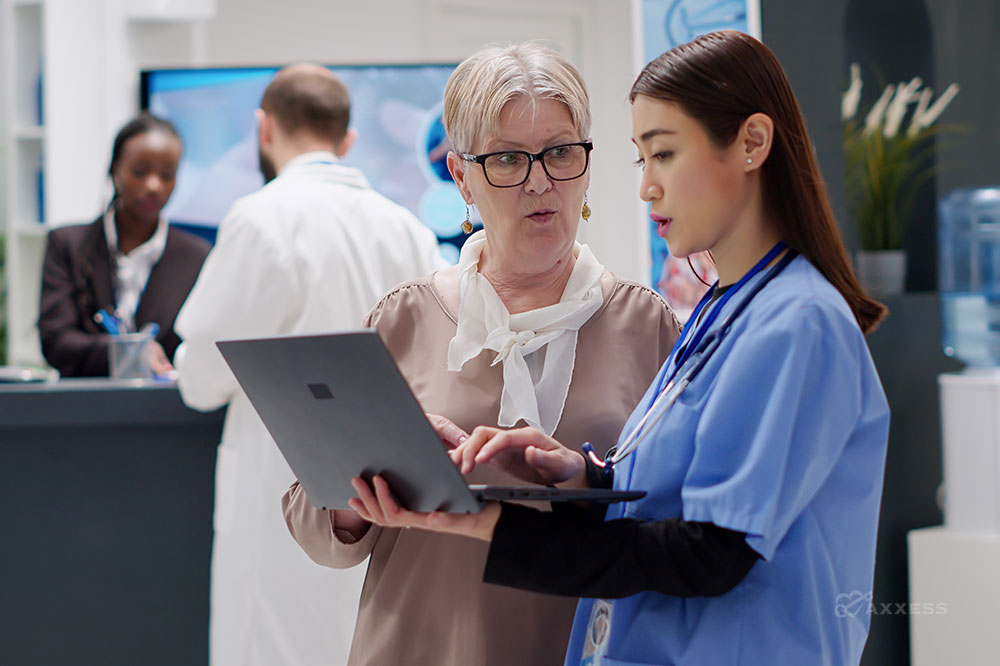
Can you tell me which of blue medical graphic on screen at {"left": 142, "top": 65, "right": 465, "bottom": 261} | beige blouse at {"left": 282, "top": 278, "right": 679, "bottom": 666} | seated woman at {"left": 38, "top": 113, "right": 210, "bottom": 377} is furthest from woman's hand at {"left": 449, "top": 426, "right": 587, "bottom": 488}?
blue medical graphic on screen at {"left": 142, "top": 65, "right": 465, "bottom": 261}

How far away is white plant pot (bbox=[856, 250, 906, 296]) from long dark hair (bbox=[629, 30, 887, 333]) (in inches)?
91.9

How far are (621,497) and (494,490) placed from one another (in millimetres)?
129

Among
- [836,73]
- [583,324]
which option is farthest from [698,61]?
[836,73]

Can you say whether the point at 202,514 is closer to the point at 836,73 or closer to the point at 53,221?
the point at 836,73

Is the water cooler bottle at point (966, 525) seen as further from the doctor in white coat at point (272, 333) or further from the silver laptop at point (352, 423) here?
the silver laptop at point (352, 423)

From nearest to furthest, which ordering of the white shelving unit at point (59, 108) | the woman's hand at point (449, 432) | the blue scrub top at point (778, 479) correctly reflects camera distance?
the blue scrub top at point (778, 479) → the woman's hand at point (449, 432) → the white shelving unit at point (59, 108)

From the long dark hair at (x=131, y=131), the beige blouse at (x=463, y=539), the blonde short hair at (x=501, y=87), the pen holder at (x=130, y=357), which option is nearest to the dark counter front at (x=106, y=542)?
the pen holder at (x=130, y=357)

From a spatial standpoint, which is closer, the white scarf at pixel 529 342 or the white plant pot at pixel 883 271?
the white scarf at pixel 529 342

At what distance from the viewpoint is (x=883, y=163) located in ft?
11.2

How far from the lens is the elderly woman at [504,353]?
4.39 ft

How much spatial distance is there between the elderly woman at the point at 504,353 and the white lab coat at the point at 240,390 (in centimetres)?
107

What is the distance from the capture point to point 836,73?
9.90 feet

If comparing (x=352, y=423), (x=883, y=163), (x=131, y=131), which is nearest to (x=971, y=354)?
(x=883, y=163)

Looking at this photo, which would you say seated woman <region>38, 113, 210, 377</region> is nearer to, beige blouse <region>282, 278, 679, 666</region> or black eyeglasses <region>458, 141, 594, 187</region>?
beige blouse <region>282, 278, 679, 666</region>
